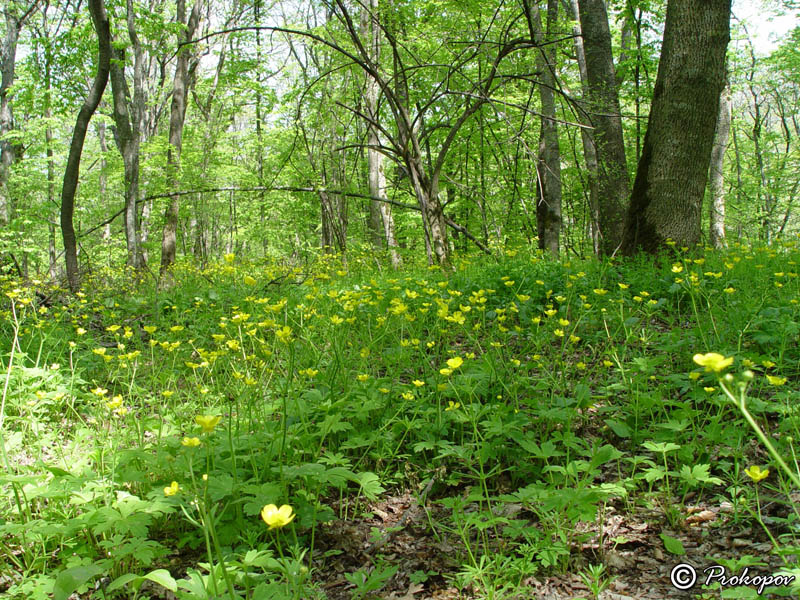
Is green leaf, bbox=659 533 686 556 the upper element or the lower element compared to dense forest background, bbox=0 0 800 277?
lower

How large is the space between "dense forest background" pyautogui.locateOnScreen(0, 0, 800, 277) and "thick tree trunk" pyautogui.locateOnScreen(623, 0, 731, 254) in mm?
65

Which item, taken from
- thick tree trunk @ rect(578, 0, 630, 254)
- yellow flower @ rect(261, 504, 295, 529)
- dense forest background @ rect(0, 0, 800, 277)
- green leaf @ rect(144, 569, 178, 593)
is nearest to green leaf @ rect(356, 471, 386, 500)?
green leaf @ rect(144, 569, 178, 593)

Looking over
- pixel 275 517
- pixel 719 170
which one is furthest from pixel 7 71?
pixel 719 170

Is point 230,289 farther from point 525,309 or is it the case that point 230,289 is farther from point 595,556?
point 595,556

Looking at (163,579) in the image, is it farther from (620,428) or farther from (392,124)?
(392,124)

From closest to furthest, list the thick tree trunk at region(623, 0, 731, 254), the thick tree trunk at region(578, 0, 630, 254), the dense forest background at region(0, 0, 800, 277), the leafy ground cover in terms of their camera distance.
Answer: the leafy ground cover < the thick tree trunk at region(623, 0, 731, 254) < the dense forest background at region(0, 0, 800, 277) < the thick tree trunk at region(578, 0, 630, 254)

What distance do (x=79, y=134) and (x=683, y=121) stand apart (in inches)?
237

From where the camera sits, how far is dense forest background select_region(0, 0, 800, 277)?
15.2ft

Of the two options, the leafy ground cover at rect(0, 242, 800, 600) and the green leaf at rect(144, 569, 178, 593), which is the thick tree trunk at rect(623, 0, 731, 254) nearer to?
the leafy ground cover at rect(0, 242, 800, 600)

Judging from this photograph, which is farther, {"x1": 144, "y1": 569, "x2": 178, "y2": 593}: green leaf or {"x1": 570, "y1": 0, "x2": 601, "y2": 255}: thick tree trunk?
{"x1": 570, "y1": 0, "x2": 601, "y2": 255}: thick tree trunk

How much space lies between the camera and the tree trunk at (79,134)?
4.92 m

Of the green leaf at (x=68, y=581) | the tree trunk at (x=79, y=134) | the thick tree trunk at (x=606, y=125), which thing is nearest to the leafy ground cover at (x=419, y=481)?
the green leaf at (x=68, y=581)

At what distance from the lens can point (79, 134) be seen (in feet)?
17.0

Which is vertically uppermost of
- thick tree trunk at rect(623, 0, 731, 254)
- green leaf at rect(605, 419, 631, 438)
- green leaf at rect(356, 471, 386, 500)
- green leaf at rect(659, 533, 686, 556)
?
thick tree trunk at rect(623, 0, 731, 254)
